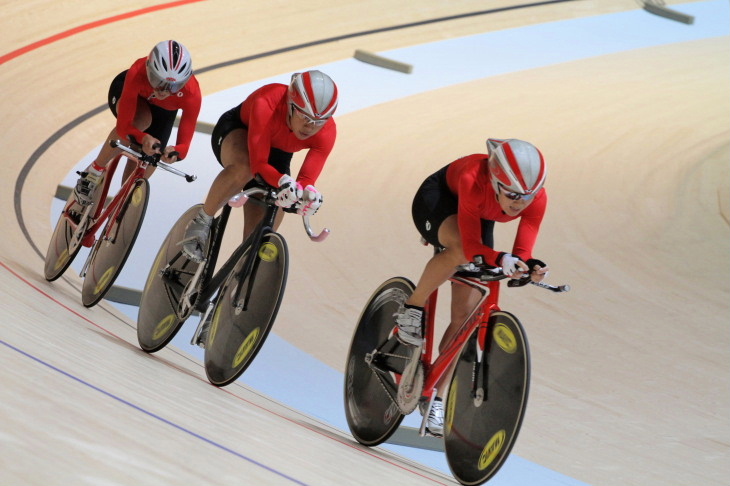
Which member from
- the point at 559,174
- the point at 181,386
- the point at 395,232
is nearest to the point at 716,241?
the point at 559,174

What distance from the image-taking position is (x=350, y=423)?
→ 10.4 ft

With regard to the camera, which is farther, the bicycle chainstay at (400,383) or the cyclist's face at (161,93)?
the cyclist's face at (161,93)

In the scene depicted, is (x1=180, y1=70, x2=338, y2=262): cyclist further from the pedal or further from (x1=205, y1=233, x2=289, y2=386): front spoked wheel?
the pedal

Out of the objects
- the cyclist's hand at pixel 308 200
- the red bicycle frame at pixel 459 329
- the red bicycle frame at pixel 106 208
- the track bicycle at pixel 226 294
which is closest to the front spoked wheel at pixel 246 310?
the track bicycle at pixel 226 294

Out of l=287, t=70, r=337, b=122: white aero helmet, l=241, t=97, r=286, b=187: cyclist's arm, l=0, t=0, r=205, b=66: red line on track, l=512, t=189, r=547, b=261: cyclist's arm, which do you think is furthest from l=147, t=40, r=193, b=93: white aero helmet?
l=0, t=0, r=205, b=66: red line on track

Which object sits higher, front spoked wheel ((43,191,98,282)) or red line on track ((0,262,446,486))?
red line on track ((0,262,446,486))

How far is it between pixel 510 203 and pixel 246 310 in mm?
931

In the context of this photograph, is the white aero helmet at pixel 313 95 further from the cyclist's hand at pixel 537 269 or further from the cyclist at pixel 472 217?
the cyclist's hand at pixel 537 269

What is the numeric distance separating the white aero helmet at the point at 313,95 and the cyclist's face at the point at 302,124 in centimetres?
3

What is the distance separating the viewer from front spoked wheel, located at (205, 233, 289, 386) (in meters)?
2.91

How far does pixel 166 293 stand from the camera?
3363 millimetres

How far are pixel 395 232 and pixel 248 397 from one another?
2782mm

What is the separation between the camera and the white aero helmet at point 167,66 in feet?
11.9

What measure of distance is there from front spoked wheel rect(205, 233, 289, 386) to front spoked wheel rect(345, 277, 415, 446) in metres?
0.41
